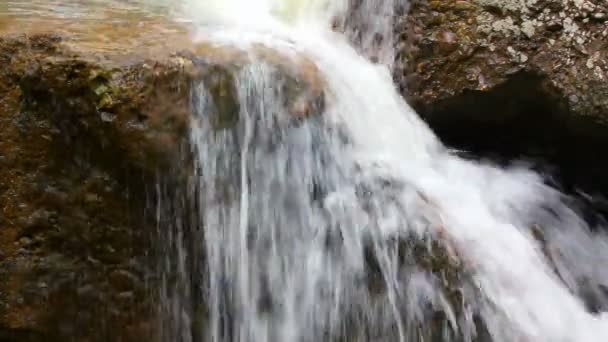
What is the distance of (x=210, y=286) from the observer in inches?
110

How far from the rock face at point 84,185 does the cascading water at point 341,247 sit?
17cm

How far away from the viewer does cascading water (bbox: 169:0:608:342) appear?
274 centimetres

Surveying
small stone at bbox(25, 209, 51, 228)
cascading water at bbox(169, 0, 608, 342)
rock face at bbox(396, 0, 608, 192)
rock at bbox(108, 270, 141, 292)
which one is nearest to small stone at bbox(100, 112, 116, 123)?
cascading water at bbox(169, 0, 608, 342)

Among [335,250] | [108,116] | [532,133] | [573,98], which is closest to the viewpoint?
[108,116]

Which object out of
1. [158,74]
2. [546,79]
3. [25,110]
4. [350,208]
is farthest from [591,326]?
[25,110]

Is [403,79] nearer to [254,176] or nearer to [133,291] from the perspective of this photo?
[254,176]

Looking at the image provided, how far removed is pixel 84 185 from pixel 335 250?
1072 millimetres

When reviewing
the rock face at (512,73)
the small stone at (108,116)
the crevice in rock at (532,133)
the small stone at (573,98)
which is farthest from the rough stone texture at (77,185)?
the small stone at (573,98)

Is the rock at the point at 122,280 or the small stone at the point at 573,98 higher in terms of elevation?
the small stone at the point at 573,98

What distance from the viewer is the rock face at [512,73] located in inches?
151

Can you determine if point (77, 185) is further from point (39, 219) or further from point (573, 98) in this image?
point (573, 98)

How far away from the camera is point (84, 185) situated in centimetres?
275

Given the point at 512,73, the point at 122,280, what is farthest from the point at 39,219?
the point at 512,73

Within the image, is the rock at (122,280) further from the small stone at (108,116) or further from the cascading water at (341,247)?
the small stone at (108,116)
